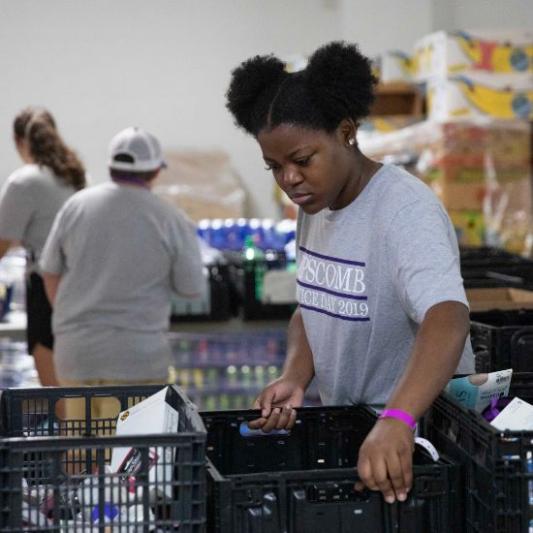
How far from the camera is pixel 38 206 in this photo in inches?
177

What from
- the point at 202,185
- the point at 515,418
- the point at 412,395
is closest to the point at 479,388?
the point at 515,418

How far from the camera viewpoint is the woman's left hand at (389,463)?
1.52 meters

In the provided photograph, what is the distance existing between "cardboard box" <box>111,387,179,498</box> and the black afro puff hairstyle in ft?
1.67

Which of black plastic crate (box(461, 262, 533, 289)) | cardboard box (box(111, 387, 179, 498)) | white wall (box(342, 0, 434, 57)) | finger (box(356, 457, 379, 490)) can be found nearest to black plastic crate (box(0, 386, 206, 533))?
cardboard box (box(111, 387, 179, 498))

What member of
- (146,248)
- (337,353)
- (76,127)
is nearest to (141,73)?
(76,127)

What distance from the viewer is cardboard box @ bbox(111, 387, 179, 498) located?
60.6 inches

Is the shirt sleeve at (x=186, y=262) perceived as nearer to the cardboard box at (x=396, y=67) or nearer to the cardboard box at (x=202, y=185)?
the cardboard box at (x=396, y=67)

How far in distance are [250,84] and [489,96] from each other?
13.2 ft

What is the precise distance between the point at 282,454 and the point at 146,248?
75.6 inches

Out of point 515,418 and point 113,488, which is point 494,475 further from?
point 113,488

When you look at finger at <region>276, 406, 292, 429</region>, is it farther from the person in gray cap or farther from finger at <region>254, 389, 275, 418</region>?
the person in gray cap

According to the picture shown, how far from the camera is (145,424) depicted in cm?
169

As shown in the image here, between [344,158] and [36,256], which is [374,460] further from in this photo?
[36,256]

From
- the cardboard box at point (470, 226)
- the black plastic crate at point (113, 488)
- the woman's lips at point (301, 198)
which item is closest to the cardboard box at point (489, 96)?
the cardboard box at point (470, 226)
